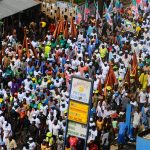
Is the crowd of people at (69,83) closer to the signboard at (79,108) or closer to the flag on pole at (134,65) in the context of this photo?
the flag on pole at (134,65)

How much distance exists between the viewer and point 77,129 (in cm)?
1529

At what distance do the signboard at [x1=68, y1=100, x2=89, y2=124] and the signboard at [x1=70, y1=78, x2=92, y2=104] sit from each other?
0.13m

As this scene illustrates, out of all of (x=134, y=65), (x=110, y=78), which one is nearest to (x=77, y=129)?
(x=110, y=78)

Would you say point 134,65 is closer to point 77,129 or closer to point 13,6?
point 77,129

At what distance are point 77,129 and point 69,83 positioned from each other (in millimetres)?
3066

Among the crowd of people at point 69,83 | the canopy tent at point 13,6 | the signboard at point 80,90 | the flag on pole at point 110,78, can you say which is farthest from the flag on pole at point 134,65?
the canopy tent at point 13,6

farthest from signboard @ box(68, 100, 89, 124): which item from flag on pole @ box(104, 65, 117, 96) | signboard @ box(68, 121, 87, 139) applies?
flag on pole @ box(104, 65, 117, 96)

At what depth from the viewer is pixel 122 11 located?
26203 millimetres

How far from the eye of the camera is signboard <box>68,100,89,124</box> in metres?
15.1

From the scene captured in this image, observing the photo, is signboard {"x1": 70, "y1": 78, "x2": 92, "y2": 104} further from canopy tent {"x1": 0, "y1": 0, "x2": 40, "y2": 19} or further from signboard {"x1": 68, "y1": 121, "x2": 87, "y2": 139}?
canopy tent {"x1": 0, "y1": 0, "x2": 40, "y2": 19}

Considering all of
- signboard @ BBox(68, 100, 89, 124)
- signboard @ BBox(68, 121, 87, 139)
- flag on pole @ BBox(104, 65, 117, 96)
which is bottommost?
signboard @ BBox(68, 121, 87, 139)

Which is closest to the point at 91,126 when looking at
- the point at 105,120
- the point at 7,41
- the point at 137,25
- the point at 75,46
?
the point at 105,120

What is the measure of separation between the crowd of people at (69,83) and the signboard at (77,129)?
15 cm

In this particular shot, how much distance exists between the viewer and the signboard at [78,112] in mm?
15055
